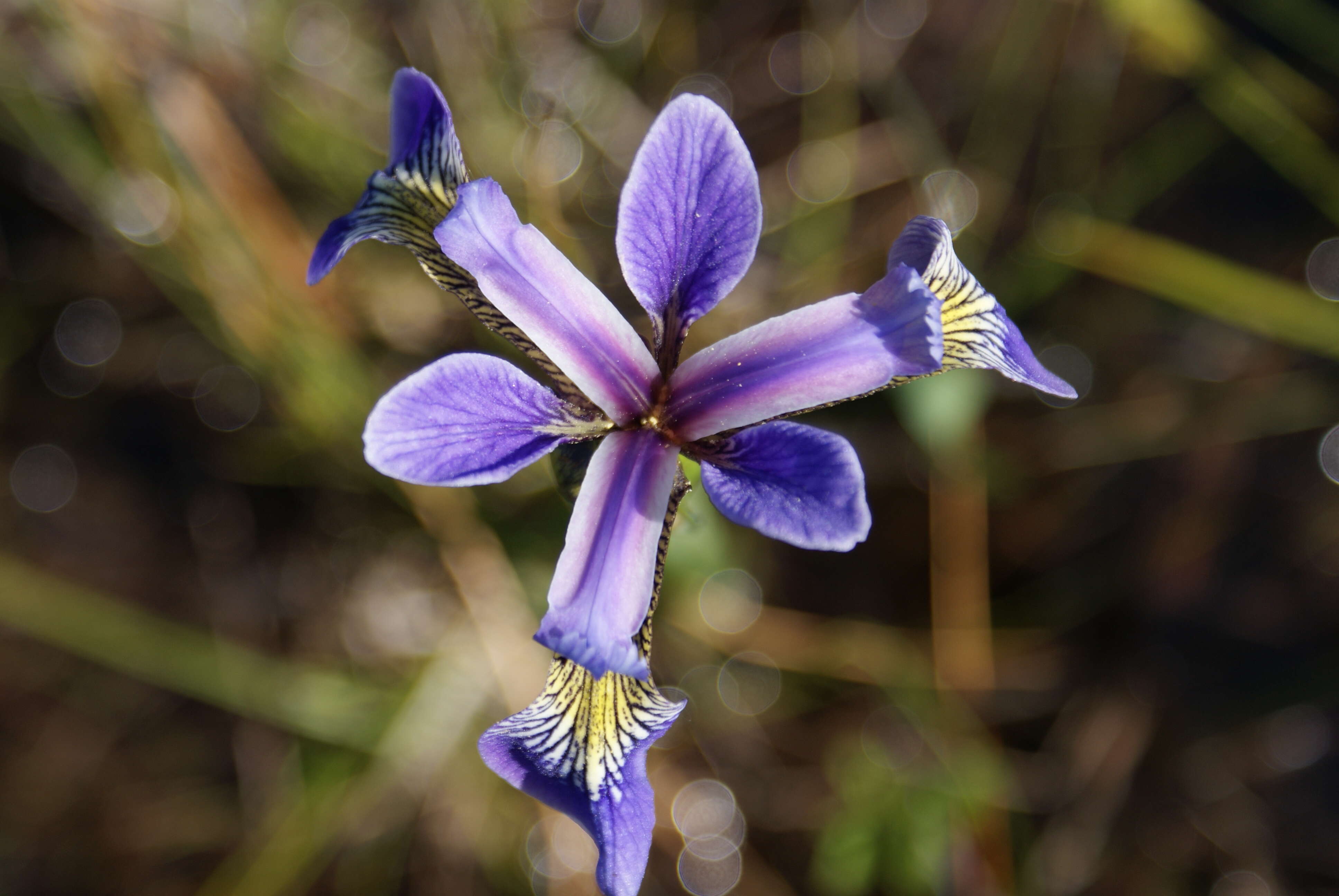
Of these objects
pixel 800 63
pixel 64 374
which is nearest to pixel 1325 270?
pixel 800 63

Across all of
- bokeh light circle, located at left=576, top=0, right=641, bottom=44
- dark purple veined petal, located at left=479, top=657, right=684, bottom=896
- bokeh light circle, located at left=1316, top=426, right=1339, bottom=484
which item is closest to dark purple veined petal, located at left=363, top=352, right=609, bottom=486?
dark purple veined petal, located at left=479, top=657, right=684, bottom=896

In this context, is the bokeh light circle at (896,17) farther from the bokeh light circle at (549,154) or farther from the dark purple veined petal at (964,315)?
the dark purple veined petal at (964,315)

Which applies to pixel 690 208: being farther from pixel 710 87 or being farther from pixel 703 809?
pixel 703 809

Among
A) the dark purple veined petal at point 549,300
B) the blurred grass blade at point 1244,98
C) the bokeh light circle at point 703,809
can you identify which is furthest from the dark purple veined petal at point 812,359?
the blurred grass blade at point 1244,98

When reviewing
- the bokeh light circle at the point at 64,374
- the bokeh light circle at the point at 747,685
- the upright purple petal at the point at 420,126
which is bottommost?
the bokeh light circle at the point at 747,685

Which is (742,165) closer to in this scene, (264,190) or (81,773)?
(264,190)
